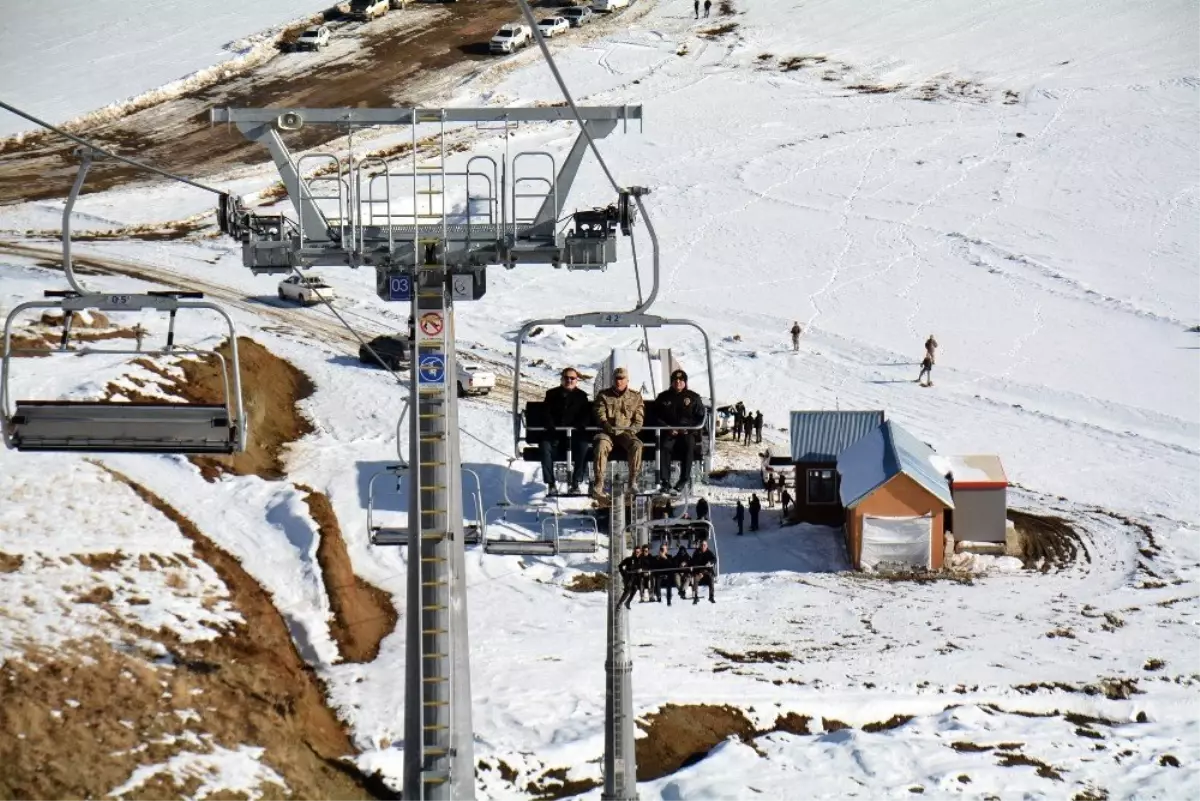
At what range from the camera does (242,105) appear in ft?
224

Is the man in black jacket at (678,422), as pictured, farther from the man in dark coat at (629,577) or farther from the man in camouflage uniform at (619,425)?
the man in dark coat at (629,577)

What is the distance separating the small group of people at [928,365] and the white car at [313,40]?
4024cm

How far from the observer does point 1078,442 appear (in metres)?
41.4

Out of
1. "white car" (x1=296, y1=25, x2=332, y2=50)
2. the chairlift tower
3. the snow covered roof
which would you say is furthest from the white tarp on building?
"white car" (x1=296, y1=25, x2=332, y2=50)

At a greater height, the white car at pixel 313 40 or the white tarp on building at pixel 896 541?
the white car at pixel 313 40

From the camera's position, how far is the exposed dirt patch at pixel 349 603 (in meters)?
29.0

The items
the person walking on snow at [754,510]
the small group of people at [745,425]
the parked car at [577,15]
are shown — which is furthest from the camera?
the parked car at [577,15]

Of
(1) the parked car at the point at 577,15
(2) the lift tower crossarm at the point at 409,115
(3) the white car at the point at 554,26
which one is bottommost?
(2) the lift tower crossarm at the point at 409,115

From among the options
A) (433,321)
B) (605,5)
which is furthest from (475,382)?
(605,5)

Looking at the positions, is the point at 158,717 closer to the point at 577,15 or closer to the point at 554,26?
the point at 554,26

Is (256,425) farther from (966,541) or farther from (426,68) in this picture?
(426,68)

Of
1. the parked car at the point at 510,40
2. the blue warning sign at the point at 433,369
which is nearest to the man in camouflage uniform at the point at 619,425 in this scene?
the blue warning sign at the point at 433,369

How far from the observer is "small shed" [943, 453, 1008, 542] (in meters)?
35.6

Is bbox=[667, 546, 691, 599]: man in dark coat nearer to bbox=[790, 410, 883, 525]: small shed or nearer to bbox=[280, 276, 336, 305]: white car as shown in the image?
bbox=[790, 410, 883, 525]: small shed
